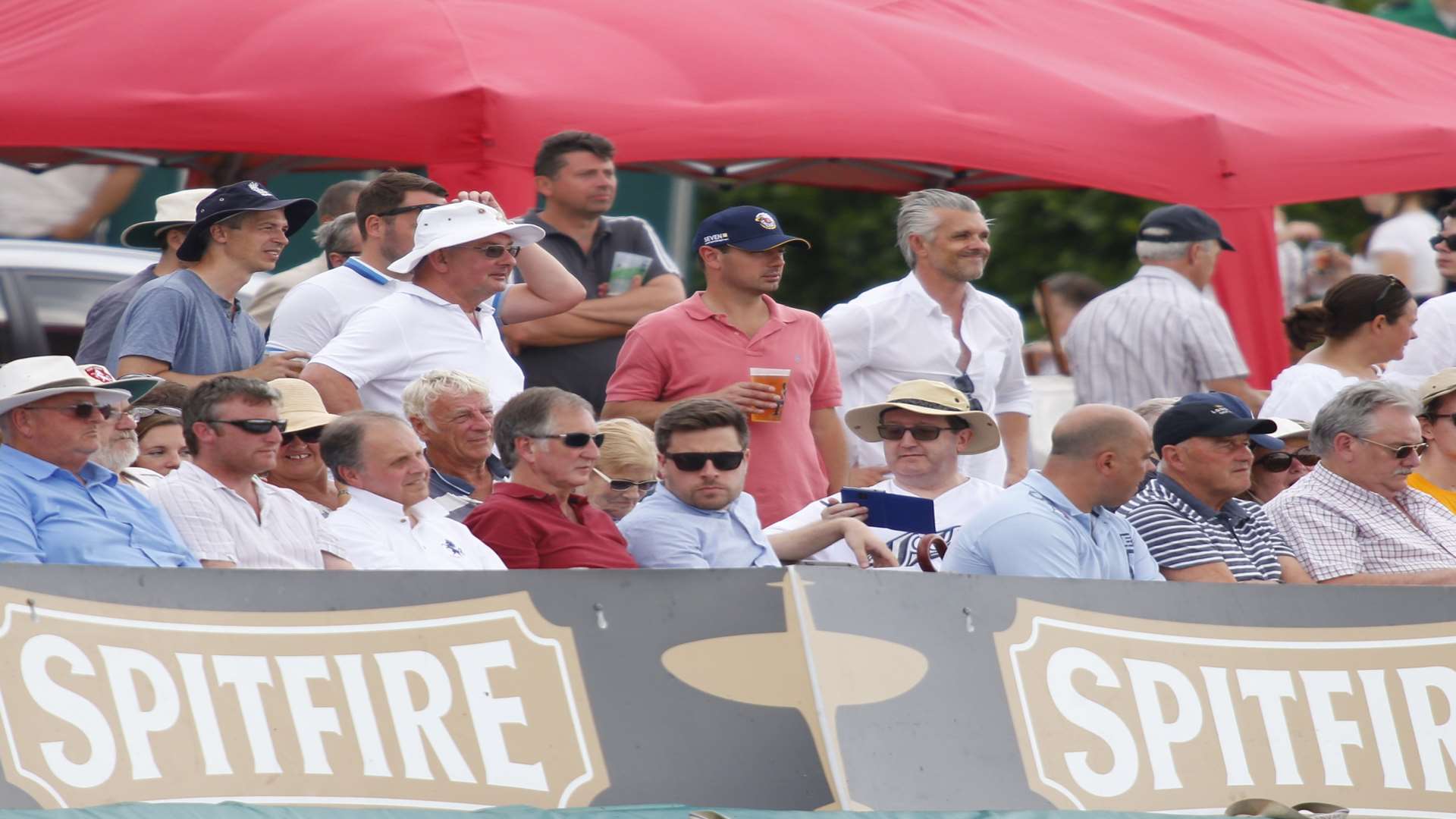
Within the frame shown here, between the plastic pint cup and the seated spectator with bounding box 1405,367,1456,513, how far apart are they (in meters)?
2.13

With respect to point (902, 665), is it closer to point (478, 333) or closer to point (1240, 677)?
point (1240, 677)

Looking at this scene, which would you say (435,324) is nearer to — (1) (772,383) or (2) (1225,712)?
(1) (772,383)

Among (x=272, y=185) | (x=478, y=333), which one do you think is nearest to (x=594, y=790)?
(x=478, y=333)

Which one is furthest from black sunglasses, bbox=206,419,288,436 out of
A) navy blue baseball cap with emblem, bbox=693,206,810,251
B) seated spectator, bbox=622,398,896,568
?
navy blue baseball cap with emblem, bbox=693,206,810,251

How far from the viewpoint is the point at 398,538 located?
17.7ft

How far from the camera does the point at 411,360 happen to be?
20.4ft

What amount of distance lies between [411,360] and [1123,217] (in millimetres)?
14450

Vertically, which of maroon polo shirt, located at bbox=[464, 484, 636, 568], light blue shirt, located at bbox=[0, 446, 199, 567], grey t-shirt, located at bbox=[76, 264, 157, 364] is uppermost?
grey t-shirt, located at bbox=[76, 264, 157, 364]

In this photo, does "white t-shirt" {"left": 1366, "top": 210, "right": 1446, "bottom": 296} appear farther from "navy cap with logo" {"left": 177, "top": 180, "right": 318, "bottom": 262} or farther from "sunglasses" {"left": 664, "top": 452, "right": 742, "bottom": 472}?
"navy cap with logo" {"left": 177, "top": 180, "right": 318, "bottom": 262}

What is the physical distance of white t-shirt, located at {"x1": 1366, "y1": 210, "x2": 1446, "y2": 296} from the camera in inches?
432

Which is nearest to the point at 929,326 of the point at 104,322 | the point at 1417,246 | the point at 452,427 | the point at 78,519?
the point at 452,427

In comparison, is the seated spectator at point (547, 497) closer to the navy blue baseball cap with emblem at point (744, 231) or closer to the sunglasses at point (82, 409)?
the sunglasses at point (82, 409)

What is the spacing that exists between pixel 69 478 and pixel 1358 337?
4.72 meters

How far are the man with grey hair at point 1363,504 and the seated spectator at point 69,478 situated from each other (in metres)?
3.36
